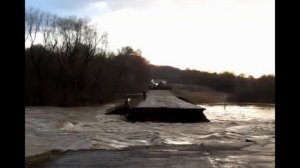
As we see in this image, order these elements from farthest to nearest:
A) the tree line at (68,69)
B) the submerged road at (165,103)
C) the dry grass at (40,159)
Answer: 1. the tree line at (68,69)
2. the submerged road at (165,103)
3. the dry grass at (40,159)

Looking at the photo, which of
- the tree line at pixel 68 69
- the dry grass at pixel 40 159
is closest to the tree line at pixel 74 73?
the tree line at pixel 68 69

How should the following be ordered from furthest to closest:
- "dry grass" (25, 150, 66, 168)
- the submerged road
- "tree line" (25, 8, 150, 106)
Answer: "tree line" (25, 8, 150, 106) < the submerged road < "dry grass" (25, 150, 66, 168)

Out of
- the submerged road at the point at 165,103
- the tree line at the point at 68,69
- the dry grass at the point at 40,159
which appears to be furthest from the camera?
the tree line at the point at 68,69

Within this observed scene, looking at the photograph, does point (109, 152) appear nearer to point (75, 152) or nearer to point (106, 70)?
point (75, 152)

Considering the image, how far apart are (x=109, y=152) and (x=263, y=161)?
5168 mm

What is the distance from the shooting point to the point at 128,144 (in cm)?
1952

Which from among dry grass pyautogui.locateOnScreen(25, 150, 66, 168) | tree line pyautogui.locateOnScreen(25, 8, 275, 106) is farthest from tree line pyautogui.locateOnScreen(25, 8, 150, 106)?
dry grass pyautogui.locateOnScreen(25, 150, 66, 168)

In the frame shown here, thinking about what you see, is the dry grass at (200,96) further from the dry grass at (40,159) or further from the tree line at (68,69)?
the dry grass at (40,159)

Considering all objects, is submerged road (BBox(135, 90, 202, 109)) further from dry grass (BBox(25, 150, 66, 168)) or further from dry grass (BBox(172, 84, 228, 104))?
dry grass (BBox(172, 84, 228, 104))

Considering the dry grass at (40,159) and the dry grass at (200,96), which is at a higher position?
the dry grass at (200,96)

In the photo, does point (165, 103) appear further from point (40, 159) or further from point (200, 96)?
point (200, 96)

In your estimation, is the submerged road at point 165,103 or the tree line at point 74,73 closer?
the submerged road at point 165,103

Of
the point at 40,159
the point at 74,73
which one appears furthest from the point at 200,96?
the point at 40,159
